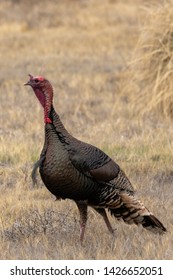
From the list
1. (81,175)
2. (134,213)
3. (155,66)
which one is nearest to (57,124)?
(81,175)

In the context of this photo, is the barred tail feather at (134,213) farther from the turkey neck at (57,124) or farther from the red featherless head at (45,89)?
the red featherless head at (45,89)

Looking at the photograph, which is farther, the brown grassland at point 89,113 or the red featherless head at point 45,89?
Result: the brown grassland at point 89,113

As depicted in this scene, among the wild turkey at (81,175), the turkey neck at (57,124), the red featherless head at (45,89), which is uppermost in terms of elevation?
the red featherless head at (45,89)

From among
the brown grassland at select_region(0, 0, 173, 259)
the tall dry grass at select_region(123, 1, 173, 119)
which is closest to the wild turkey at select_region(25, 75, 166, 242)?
the brown grassland at select_region(0, 0, 173, 259)

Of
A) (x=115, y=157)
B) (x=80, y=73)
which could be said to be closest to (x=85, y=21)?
(x=80, y=73)

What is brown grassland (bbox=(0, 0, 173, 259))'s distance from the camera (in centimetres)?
670

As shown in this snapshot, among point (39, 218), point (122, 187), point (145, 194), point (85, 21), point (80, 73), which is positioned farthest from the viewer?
point (85, 21)

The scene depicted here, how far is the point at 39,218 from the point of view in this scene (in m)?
7.16

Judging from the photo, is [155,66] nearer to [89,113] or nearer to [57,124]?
[89,113]

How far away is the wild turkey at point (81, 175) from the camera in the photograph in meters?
6.20

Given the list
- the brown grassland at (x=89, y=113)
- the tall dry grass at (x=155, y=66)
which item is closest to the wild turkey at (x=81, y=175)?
the brown grassland at (x=89, y=113)

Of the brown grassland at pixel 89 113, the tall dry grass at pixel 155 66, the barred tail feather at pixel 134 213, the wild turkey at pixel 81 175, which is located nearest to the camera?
the wild turkey at pixel 81 175

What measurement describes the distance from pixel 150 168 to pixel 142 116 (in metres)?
3.45

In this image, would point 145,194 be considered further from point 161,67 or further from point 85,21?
point 85,21
